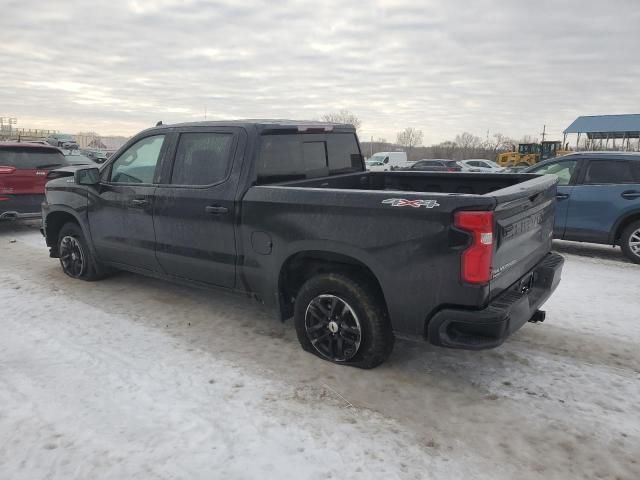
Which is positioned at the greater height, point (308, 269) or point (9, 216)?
point (308, 269)

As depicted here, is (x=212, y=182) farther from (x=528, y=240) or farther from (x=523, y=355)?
(x=523, y=355)

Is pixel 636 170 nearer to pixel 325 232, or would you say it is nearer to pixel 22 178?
pixel 325 232

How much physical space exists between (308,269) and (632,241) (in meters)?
5.80

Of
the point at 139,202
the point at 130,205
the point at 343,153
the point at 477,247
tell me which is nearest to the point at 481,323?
the point at 477,247

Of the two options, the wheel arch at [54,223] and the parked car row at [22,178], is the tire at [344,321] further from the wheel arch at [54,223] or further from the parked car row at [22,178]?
the parked car row at [22,178]

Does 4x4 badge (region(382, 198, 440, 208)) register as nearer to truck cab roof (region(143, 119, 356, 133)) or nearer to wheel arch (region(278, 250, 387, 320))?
wheel arch (region(278, 250, 387, 320))

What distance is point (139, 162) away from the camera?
16.4 feet

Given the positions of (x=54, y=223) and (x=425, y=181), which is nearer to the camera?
(x=425, y=181)

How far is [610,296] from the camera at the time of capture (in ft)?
18.4

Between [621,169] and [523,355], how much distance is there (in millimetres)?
4936

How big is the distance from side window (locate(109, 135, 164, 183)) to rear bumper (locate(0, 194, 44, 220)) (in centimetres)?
482

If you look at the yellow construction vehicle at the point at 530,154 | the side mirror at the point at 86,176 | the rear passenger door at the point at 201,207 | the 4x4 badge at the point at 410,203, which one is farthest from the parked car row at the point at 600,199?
the yellow construction vehicle at the point at 530,154

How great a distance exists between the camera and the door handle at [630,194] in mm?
7215

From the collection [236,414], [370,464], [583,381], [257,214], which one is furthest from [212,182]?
[583,381]
